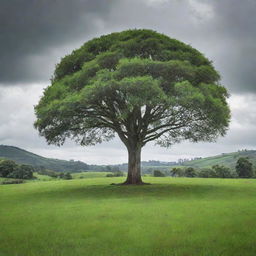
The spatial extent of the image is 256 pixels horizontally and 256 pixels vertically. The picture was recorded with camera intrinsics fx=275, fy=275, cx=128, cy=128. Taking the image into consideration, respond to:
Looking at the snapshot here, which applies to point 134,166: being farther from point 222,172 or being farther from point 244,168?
point 222,172

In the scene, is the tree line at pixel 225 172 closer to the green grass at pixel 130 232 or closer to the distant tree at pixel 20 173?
the distant tree at pixel 20 173

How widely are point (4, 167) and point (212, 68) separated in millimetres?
60877

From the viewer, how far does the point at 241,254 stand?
26.7 ft

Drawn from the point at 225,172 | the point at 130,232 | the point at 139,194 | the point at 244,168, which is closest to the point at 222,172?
the point at 225,172

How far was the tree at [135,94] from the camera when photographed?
24.7 m

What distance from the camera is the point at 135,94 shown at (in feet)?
79.9

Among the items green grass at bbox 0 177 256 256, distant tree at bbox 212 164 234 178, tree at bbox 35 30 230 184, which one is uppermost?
tree at bbox 35 30 230 184

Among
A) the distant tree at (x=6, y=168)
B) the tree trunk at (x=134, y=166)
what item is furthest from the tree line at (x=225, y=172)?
the tree trunk at (x=134, y=166)

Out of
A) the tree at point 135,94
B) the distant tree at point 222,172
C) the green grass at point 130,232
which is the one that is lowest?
the green grass at point 130,232

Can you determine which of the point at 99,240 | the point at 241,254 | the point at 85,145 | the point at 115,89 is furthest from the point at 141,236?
the point at 85,145

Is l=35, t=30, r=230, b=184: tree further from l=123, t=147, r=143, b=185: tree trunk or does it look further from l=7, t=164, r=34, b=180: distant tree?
l=7, t=164, r=34, b=180: distant tree

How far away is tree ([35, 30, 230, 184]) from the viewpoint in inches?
972

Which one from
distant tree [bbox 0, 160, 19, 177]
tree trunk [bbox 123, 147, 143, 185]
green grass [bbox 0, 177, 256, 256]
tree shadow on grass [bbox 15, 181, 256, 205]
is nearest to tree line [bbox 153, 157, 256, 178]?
distant tree [bbox 0, 160, 19, 177]

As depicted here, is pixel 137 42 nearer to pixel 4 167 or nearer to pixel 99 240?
pixel 99 240
